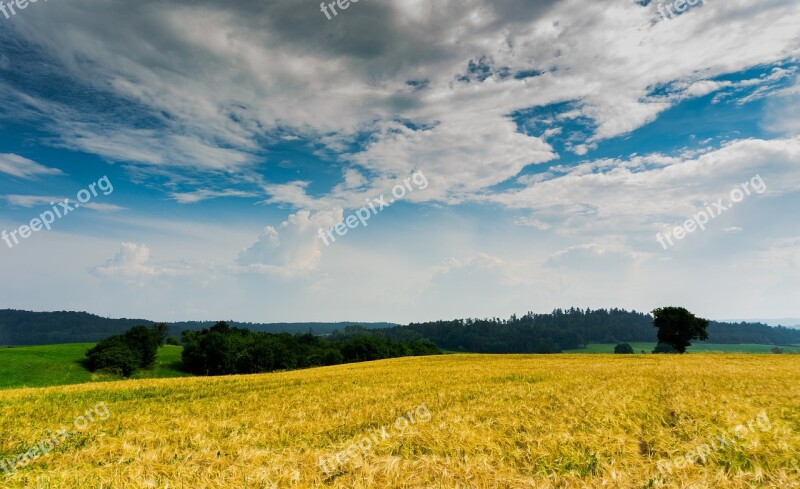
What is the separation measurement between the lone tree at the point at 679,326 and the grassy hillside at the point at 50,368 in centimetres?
9822

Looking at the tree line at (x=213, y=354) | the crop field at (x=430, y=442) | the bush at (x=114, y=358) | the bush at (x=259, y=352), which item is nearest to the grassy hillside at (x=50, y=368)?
the bush at (x=114, y=358)

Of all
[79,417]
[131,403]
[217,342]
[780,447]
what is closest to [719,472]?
[780,447]

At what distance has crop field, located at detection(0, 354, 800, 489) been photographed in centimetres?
587

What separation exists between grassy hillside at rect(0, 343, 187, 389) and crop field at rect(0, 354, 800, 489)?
6370 centimetres

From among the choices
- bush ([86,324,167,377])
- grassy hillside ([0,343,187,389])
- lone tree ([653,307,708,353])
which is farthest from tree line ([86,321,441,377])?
lone tree ([653,307,708,353])

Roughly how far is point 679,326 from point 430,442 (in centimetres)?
7902

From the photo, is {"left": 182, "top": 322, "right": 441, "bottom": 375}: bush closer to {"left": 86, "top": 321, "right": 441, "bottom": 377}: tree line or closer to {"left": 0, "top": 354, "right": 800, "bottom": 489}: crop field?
{"left": 86, "top": 321, "right": 441, "bottom": 377}: tree line

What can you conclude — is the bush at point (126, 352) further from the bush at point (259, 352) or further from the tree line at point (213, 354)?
the bush at point (259, 352)

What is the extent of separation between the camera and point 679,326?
6950cm

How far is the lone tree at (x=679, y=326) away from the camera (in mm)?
68312

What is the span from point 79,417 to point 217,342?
Result: 286 ft

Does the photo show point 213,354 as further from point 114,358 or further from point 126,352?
point 114,358

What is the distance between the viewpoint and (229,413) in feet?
39.3

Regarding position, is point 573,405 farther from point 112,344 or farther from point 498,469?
point 112,344
